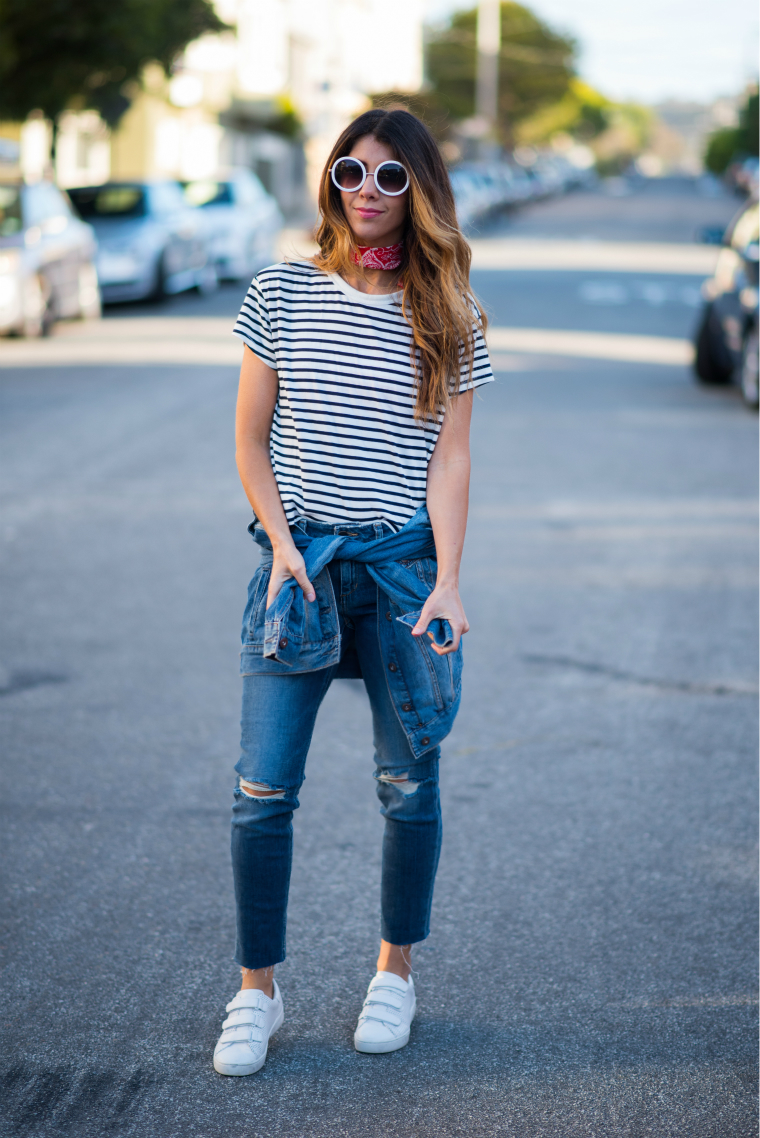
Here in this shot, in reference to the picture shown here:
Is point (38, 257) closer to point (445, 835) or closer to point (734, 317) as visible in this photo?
point (734, 317)

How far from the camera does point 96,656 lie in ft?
18.1

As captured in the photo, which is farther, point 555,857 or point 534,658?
point 534,658

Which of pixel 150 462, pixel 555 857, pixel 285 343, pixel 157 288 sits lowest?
pixel 157 288

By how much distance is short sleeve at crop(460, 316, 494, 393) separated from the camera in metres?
2.80

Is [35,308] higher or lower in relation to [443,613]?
lower

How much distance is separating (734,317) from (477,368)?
9014mm

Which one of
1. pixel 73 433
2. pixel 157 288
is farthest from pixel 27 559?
pixel 157 288

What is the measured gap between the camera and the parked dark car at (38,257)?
1414 cm

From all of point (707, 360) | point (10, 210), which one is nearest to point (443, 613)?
point (707, 360)

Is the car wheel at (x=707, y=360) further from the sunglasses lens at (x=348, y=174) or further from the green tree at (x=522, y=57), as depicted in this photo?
the green tree at (x=522, y=57)

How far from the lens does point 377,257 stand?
2.76m

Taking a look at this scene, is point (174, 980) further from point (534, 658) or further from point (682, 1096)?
point (534, 658)

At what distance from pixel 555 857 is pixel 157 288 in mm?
15525

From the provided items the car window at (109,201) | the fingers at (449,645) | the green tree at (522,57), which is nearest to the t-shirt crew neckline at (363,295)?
the fingers at (449,645)
